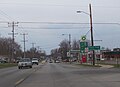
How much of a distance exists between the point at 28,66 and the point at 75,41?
129968mm

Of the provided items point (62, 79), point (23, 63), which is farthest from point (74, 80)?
point (23, 63)

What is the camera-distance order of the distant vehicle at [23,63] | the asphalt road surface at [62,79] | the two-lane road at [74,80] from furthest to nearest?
the distant vehicle at [23,63], the asphalt road surface at [62,79], the two-lane road at [74,80]

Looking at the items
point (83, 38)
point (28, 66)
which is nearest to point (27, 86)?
point (28, 66)

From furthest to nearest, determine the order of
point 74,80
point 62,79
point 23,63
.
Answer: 1. point 23,63
2. point 62,79
3. point 74,80

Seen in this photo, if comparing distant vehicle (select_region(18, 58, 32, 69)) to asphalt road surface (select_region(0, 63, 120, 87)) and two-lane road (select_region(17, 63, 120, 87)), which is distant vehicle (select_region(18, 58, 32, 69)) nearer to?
asphalt road surface (select_region(0, 63, 120, 87))

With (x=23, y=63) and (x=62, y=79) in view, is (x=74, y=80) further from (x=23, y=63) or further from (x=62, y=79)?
(x=23, y=63)

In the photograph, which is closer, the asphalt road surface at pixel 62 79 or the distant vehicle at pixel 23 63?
the asphalt road surface at pixel 62 79

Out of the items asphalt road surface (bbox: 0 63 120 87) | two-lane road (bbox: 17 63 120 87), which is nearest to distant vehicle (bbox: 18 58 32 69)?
asphalt road surface (bbox: 0 63 120 87)

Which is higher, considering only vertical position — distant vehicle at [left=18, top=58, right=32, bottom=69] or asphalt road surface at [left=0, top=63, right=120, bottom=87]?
distant vehicle at [left=18, top=58, right=32, bottom=69]

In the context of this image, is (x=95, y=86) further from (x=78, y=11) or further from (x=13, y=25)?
(x=13, y=25)

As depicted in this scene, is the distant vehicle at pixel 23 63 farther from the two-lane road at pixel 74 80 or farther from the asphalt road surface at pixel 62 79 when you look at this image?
the two-lane road at pixel 74 80

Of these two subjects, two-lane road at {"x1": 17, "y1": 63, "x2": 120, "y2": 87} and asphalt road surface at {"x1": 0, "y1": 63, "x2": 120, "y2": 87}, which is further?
asphalt road surface at {"x1": 0, "y1": 63, "x2": 120, "y2": 87}

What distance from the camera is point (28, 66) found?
6066cm

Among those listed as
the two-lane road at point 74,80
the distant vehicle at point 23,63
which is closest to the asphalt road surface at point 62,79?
the two-lane road at point 74,80
